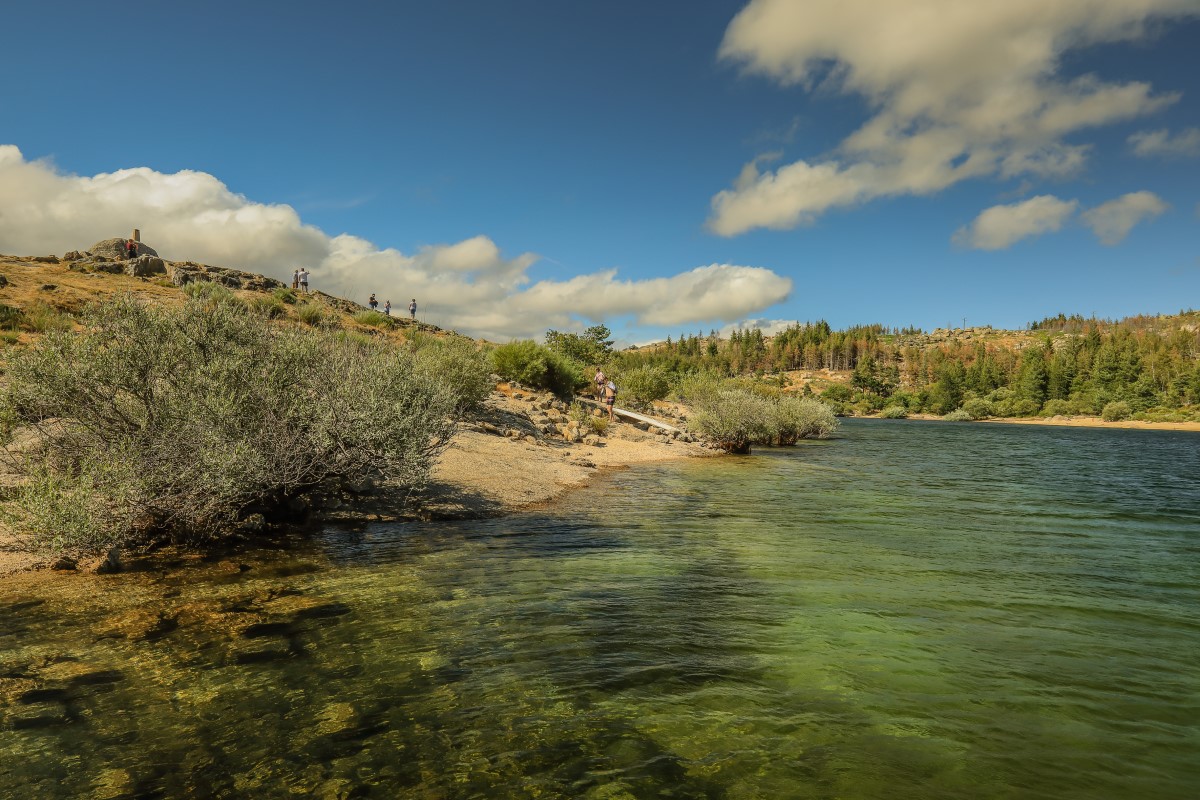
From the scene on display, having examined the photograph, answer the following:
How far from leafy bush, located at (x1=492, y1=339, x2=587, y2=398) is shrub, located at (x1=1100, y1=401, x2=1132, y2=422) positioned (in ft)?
314

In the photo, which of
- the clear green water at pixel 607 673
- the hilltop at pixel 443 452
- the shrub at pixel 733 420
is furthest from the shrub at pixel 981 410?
the clear green water at pixel 607 673

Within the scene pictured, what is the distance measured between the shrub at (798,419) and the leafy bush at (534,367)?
41.6ft

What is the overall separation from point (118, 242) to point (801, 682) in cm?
5520

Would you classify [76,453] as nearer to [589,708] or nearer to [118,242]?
[589,708]

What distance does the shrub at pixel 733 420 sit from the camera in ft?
97.0

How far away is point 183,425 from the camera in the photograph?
28.6 feet

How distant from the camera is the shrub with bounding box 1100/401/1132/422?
90.4m

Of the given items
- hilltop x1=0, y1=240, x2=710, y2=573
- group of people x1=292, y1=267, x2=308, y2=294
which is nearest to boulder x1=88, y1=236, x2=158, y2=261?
hilltop x1=0, y1=240, x2=710, y2=573

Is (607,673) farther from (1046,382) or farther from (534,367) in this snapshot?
(1046,382)

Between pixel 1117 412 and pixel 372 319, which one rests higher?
pixel 1117 412

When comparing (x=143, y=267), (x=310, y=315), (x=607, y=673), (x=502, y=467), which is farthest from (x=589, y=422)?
(x=143, y=267)

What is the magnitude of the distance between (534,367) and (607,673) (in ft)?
95.2

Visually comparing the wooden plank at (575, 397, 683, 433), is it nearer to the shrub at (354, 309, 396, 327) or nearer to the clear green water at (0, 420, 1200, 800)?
the shrub at (354, 309, 396, 327)

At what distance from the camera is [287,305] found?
35.6 meters
